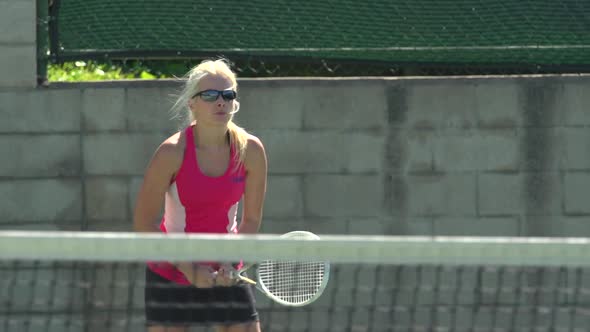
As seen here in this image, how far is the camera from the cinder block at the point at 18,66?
6.54 meters

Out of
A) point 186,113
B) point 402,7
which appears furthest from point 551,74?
point 186,113

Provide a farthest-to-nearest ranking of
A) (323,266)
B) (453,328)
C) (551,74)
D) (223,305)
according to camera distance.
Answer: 1. (551,74)
2. (453,328)
3. (323,266)
4. (223,305)

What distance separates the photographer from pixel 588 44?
280 inches

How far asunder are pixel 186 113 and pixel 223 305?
5.72 feet

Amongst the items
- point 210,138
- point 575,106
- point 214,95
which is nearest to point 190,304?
point 210,138

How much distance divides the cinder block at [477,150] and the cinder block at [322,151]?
0.31m

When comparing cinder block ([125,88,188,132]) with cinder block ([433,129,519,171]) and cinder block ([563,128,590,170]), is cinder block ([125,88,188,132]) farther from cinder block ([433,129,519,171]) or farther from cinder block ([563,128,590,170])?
cinder block ([563,128,590,170])

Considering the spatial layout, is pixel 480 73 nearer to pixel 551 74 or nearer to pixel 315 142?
pixel 551 74

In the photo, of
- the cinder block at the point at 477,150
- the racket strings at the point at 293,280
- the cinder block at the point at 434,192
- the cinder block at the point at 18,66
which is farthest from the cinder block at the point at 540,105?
the cinder block at the point at 18,66

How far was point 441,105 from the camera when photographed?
675 centimetres

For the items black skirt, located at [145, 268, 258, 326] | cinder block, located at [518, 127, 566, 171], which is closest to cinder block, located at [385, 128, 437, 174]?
cinder block, located at [518, 127, 566, 171]

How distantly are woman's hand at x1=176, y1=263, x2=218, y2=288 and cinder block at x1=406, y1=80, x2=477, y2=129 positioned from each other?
2029 mm

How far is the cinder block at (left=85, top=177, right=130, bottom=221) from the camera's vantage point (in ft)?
21.7

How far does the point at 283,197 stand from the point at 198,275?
5.61ft
